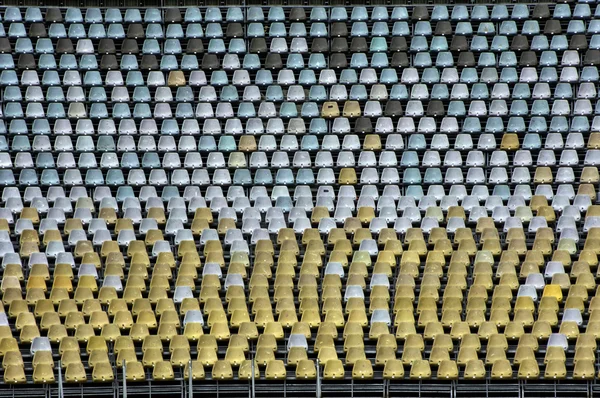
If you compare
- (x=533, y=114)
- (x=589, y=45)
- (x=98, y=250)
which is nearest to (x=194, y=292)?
(x=98, y=250)

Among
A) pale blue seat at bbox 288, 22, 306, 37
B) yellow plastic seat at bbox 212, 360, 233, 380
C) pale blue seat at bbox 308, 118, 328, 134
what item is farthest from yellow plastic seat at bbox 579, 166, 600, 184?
yellow plastic seat at bbox 212, 360, 233, 380

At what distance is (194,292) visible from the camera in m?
21.1

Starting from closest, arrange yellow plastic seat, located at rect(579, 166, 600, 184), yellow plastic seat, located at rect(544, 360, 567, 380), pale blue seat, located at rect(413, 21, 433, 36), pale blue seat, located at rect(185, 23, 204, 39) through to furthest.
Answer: yellow plastic seat, located at rect(544, 360, 567, 380), yellow plastic seat, located at rect(579, 166, 600, 184), pale blue seat, located at rect(185, 23, 204, 39), pale blue seat, located at rect(413, 21, 433, 36)

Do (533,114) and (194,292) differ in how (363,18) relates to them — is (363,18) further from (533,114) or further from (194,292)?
(194,292)

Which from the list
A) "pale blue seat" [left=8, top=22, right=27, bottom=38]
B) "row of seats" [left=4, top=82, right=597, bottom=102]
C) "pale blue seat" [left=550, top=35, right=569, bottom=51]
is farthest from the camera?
"pale blue seat" [left=8, top=22, right=27, bottom=38]

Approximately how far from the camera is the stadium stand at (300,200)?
65.0 ft

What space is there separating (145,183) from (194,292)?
2.48 meters

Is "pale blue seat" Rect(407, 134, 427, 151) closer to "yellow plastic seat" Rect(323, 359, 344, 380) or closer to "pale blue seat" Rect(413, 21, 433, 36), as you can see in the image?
"pale blue seat" Rect(413, 21, 433, 36)

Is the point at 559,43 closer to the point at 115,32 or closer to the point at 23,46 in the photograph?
the point at 115,32

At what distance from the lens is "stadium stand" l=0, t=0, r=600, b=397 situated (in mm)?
19797

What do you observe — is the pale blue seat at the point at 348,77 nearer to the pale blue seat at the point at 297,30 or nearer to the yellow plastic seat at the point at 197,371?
the pale blue seat at the point at 297,30

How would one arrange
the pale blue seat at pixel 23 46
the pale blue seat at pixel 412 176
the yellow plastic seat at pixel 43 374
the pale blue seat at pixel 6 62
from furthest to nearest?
the pale blue seat at pixel 23 46
the pale blue seat at pixel 6 62
the pale blue seat at pixel 412 176
the yellow plastic seat at pixel 43 374

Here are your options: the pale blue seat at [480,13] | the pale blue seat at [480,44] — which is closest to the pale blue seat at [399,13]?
the pale blue seat at [480,13]

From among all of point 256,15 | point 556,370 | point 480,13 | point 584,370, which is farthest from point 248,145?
point 584,370
